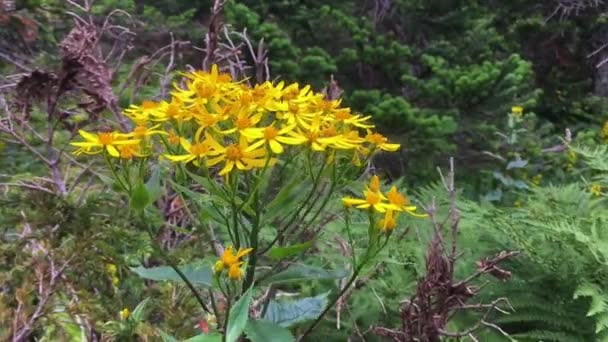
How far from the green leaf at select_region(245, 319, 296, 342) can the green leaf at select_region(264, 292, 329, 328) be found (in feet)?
0.41

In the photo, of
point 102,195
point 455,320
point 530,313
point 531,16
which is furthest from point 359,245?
point 531,16

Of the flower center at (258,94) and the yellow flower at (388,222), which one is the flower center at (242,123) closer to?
the flower center at (258,94)

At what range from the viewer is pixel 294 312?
4.07ft

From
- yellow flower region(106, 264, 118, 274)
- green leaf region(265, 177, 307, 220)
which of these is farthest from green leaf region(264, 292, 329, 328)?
yellow flower region(106, 264, 118, 274)

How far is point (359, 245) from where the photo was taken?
1.99 meters

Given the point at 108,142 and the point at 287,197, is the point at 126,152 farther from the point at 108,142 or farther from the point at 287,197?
the point at 287,197

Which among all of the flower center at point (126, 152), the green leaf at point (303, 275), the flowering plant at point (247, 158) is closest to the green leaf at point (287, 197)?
the flowering plant at point (247, 158)

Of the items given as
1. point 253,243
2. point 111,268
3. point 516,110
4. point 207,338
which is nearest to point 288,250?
point 253,243

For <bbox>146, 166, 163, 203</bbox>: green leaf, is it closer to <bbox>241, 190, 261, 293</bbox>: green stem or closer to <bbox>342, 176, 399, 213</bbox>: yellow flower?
<bbox>241, 190, 261, 293</bbox>: green stem

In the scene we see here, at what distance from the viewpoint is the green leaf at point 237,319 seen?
918mm

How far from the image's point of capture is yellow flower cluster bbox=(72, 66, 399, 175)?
962mm

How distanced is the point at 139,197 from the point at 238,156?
168 millimetres

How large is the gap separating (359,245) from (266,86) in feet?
3.19

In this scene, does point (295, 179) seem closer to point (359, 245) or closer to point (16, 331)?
point (16, 331)
